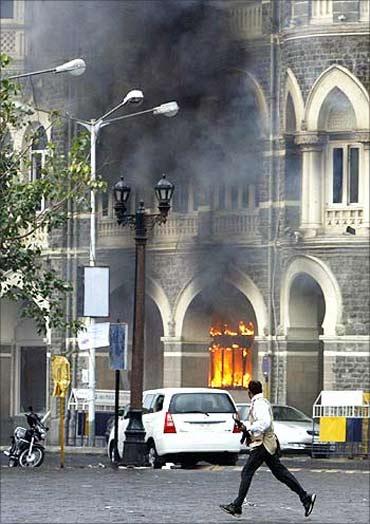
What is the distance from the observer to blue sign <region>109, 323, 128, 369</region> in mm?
34156

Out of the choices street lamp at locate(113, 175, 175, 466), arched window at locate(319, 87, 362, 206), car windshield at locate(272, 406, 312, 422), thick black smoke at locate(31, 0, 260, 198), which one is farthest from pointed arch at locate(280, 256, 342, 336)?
street lamp at locate(113, 175, 175, 466)

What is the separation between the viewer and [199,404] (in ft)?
109

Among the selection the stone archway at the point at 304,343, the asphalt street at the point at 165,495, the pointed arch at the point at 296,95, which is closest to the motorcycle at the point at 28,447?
the asphalt street at the point at 165,495

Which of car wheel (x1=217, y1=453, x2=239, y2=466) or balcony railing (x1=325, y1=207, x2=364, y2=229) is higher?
balcony railing (x1=325, y1=207, x2=364, y2=229)

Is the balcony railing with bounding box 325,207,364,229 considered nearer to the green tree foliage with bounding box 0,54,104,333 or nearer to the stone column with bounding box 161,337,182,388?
the stone column with bounding box 161,337,182,388

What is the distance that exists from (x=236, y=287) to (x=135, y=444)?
1453 centimetres

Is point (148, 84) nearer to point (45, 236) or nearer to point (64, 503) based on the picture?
point (45, 236)

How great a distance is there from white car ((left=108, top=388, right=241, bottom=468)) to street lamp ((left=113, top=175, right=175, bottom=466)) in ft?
1.12

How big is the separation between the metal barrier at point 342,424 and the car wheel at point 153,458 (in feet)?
22.7

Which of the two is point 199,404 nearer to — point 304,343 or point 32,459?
point 32,459

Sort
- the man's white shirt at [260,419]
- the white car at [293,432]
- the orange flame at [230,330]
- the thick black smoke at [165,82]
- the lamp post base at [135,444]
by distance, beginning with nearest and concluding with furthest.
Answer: the man's white shirt at [260,419] < the lamp post base at [135,444] < the white car at [293,432] < the thick black smoke at [165,82] < the orange flame at [230,330]

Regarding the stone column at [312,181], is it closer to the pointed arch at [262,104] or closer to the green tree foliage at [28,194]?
the pointed arch at [262,104]

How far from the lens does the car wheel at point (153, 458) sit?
32900mm

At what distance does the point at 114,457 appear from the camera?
34.6m
